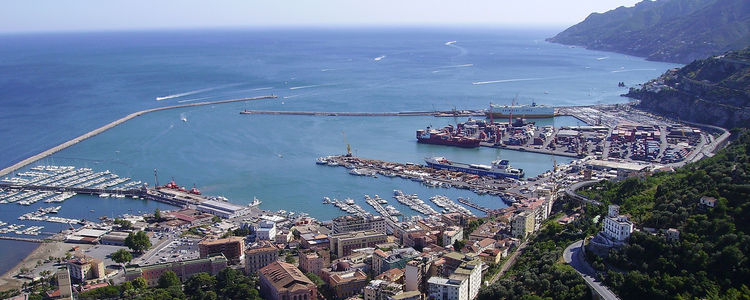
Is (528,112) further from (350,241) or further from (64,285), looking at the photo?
(64,285)

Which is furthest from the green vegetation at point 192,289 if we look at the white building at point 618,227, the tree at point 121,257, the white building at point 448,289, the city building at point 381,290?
the white building at point 618,227

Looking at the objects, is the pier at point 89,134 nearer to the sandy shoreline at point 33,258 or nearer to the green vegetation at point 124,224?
the green vegetation at point 124,224

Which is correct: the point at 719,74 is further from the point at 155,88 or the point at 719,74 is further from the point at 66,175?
the point at 155,88

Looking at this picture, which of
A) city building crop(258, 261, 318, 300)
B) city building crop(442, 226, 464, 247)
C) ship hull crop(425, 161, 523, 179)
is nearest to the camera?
city building crop(258, 261, 318, 300)

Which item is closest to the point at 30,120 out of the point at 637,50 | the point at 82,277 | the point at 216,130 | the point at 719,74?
the point at 216,130

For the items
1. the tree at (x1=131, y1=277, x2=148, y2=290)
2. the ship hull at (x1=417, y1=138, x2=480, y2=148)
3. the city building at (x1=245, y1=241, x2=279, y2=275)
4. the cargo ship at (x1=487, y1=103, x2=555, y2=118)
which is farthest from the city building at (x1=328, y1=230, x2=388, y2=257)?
the cargo ship at (x1=487, y1=103, x2=555, y2=118)

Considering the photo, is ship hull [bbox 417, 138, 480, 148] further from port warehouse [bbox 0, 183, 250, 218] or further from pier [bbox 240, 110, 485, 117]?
port warehouse [bbox 0, 183, 250, 218]
